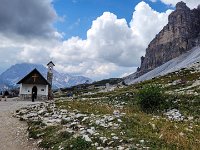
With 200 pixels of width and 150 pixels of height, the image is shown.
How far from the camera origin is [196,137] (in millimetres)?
18344

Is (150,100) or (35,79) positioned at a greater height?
(35,79)

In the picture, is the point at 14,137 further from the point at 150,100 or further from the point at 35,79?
the point at 35,79

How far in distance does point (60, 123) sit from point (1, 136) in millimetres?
4057

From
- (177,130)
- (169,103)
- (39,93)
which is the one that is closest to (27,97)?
(39,93)

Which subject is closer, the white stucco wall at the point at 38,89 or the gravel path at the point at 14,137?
→ the gravel path at the point at 14,137

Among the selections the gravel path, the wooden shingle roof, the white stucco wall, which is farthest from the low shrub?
the white stucco wall

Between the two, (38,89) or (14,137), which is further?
(38,89)

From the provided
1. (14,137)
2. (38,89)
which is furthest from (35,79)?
(14,137)

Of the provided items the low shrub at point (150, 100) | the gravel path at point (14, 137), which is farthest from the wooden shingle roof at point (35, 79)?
the gravel path at point (14, 137)

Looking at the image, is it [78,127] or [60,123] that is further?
[60,123]

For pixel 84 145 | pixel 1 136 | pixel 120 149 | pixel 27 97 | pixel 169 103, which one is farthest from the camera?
pixel 27 97

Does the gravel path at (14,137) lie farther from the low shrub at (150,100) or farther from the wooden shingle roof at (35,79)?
the wooden shingle roof at (35,79)

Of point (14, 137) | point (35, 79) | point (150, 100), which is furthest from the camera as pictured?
point (35, 79)

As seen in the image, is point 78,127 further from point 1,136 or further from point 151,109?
point 151,109
